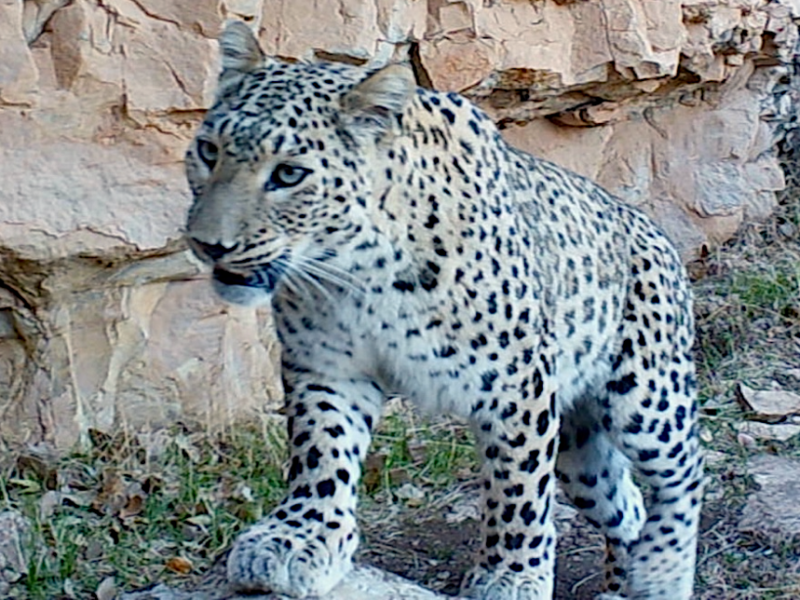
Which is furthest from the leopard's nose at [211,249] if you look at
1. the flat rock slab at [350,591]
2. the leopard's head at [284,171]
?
the flat rock slab at [350,591]

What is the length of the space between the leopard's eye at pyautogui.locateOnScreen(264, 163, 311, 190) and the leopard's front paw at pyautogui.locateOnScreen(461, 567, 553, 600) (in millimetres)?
1438

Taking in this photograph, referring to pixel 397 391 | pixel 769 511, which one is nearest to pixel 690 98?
pixel 769 511

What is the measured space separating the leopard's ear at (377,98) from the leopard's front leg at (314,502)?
0.79 m

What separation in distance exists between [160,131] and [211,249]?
2426 mm

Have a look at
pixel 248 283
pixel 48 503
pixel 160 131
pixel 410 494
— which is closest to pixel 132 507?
pixel 48 503

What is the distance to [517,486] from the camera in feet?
16.4

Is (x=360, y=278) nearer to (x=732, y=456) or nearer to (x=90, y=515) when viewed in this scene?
(x=90, y=515)

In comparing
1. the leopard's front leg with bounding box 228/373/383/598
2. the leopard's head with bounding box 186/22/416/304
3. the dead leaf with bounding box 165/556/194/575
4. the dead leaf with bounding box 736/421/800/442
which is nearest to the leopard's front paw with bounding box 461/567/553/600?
the leopard's front leg with bounding box 228/373/383/598

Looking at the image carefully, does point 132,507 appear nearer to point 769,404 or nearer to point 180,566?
point 180,566

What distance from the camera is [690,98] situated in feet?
30.3

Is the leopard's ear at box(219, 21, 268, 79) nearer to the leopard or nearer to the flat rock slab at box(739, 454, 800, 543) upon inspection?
the leopard

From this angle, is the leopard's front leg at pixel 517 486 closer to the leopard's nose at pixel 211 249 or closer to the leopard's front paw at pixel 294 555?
the leopard's front paw at pixel 294 555

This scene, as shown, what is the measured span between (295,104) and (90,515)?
2.51 metres

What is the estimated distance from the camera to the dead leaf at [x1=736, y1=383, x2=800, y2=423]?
7.71 metres
